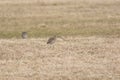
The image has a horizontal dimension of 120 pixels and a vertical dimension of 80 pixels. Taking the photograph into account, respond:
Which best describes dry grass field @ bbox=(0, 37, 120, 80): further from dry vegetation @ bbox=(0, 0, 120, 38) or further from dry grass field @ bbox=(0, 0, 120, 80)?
dry vegetation @ bbox=(0, 0, 120, 38)

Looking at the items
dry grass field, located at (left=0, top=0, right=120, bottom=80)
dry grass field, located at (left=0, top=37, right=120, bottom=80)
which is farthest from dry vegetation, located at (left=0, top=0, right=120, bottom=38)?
dry grass field, located at (left=0, top=37, right=120, bottom=80)

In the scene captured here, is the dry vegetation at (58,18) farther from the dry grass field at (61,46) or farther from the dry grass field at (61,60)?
the dry grass field at (61,60)

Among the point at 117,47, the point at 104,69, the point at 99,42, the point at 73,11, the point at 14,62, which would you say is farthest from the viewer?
the point at 73,11

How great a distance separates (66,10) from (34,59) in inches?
879

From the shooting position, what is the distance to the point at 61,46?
1841 cm

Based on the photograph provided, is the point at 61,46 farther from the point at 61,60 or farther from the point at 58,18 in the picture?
the point at 58,18

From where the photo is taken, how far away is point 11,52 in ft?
55.5

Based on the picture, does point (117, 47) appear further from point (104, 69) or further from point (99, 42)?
point (104, 69)

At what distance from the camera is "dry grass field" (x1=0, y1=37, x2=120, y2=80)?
514 inches

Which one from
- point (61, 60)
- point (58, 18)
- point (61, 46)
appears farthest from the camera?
point (58, 18)

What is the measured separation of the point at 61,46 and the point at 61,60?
320cm

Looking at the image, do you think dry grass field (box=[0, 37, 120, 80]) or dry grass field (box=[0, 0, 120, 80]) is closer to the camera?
dry grass field (box=[0, 37, 120, 80])

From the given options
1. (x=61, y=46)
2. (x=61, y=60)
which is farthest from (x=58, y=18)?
(x=61, y=60)

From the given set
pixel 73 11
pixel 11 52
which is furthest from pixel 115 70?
pixel 73 11
